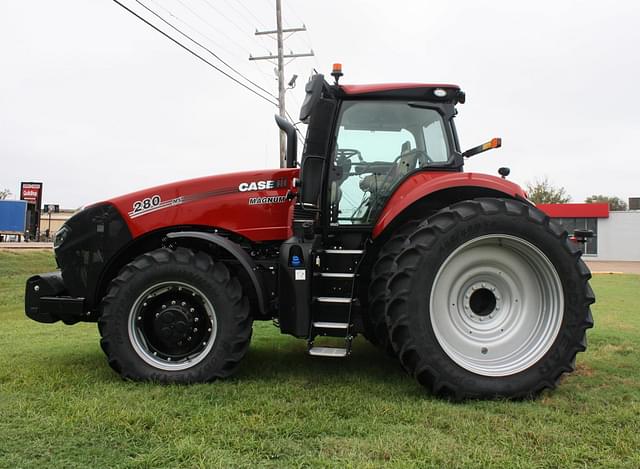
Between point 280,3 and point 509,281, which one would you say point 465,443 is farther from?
point 280,3

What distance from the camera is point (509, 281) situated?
3924 millimetres

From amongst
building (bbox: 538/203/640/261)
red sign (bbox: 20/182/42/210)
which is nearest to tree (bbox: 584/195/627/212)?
building (bbox: 538/203/640/261)

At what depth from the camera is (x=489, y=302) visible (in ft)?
13.0

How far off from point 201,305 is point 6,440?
1.57 meters

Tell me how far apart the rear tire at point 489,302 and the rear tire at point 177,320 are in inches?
48.9

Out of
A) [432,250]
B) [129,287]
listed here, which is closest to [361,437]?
[432,250]

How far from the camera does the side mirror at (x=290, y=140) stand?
4816 mm

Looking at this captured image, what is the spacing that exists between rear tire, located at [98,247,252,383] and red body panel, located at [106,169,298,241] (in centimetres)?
42

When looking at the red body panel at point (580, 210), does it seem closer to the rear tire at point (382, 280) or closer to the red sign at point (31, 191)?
the rear tire at point (382, 280)

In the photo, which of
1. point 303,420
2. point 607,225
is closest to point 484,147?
point 303,420

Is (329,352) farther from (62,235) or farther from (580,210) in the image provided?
(580,210)

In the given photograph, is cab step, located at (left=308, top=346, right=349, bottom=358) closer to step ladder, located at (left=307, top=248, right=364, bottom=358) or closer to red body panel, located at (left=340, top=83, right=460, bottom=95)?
step ladder, located at (left=307, top=248, right=364, bottom=358)

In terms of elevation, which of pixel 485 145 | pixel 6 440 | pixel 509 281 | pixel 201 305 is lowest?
pixel 6 440

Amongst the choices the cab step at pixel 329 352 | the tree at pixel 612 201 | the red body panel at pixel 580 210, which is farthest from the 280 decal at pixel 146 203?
the tree at pixel 612 201
